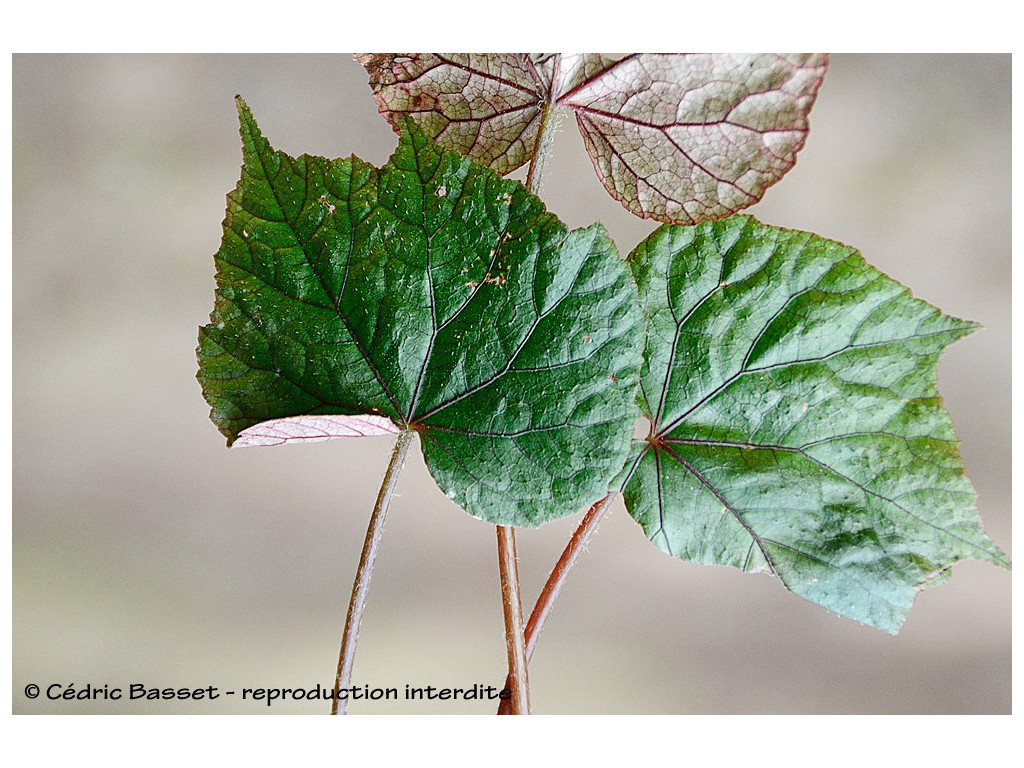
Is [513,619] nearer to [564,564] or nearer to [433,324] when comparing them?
[564,564]

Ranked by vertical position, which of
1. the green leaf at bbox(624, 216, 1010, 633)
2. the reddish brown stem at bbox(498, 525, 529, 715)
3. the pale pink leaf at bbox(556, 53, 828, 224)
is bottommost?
the reddish brown stem at bbox(498, 525, 529, 715)

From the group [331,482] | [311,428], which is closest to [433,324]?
[311,428]

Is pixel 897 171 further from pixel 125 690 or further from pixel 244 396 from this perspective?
pixel 125 690

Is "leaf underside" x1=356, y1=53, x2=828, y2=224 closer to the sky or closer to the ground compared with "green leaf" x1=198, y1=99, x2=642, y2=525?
closer to the sky

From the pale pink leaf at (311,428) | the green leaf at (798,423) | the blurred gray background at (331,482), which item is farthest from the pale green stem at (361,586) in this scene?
the blurred gray background at (331,482)

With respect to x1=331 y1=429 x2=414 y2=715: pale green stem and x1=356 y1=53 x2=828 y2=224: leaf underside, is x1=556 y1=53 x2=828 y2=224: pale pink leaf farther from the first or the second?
x1=331 y1=429 x2=414 y2=715: pale green stem

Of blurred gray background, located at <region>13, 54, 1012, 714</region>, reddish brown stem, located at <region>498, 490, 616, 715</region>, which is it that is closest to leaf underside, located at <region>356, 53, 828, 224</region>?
reddish brown stem, located at <region>498, 490, 616, 715</region>
